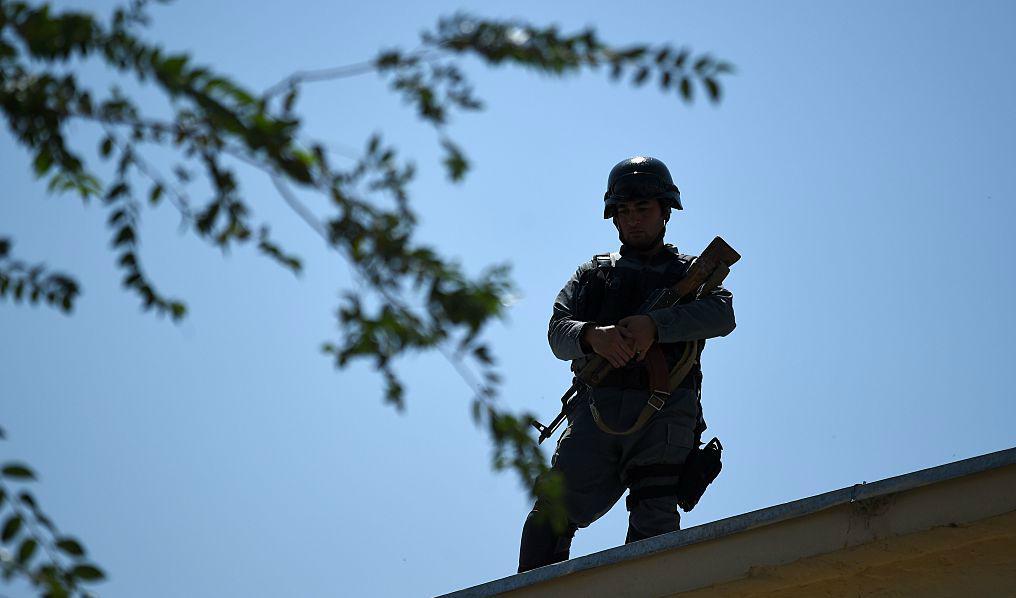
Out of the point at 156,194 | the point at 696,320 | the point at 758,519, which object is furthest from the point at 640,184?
the point at 156,194

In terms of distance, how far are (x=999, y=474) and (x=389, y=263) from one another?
3.20 meters

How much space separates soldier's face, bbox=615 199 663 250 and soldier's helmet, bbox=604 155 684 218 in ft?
0.10

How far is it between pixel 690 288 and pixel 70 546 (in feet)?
12.8

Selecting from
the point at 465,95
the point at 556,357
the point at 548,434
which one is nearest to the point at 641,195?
the point at 556,357

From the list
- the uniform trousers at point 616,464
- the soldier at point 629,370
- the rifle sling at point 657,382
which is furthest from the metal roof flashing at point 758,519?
the rifle sling at point 657,382

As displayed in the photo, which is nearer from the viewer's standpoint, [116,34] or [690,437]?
[116,34]

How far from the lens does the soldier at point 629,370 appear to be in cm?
519

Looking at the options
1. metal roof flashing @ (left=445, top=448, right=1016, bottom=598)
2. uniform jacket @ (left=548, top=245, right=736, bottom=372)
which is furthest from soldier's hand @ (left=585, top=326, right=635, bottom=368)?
metal roof flashing @ (left=445, top=448, right=1016, bottom=598)

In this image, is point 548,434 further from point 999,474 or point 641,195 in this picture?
point 999,474

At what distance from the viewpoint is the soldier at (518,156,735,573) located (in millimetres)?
5191

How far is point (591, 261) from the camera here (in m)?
5.71

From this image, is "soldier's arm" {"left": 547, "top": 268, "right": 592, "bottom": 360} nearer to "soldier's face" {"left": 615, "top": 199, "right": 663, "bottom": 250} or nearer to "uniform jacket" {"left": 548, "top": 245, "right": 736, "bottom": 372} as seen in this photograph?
"uniform jacket" {"left": 548, "top": 245, "right": 736, "bottom": 372}

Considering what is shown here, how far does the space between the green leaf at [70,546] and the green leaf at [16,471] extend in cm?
10

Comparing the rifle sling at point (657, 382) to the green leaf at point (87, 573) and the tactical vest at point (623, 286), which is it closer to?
Result: the tactical vest at point (623, 286)
